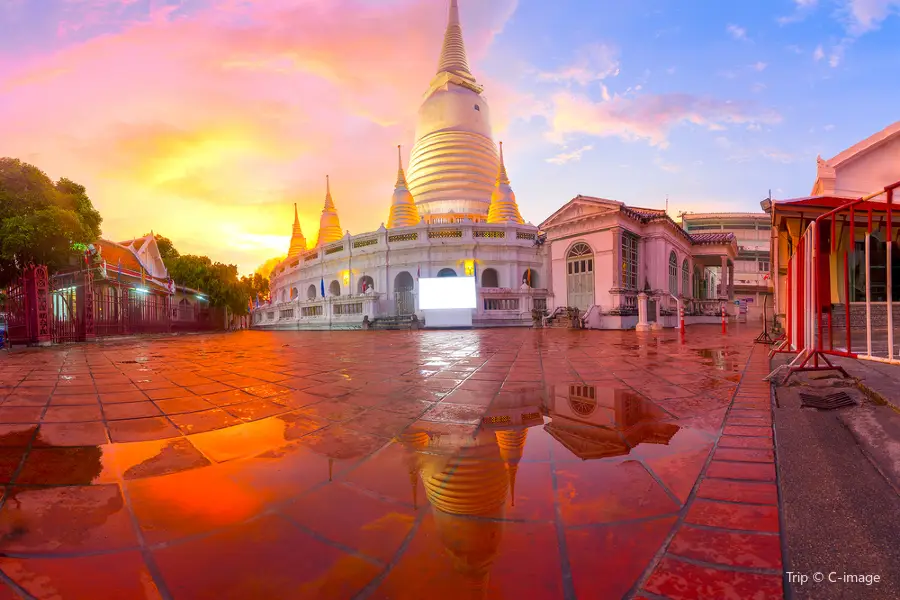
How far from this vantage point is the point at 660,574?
3.86ft

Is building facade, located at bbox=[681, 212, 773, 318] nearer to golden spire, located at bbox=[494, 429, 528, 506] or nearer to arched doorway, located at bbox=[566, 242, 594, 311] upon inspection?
arched doorway, located at bbox=[566, 242, 594, 311]

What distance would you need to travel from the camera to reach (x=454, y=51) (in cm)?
3938

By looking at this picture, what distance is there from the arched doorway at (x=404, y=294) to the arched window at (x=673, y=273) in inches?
540

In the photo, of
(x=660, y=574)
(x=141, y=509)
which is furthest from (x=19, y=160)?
(x=660, y=574)

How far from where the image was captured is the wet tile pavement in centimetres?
119

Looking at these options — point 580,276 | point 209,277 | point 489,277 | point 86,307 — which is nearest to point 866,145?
point 580,276

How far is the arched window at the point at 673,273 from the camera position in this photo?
19.8 meters

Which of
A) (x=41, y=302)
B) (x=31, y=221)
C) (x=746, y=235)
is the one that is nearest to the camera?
(x=31, y=221)

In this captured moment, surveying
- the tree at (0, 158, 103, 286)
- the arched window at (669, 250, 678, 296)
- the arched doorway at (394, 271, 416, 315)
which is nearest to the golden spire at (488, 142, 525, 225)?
the arched doorway at (394, 271, 416, 315)

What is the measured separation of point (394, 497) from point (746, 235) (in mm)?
56623

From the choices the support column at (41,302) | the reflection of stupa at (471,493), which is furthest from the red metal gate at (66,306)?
the reflection of stupa at (471,493)

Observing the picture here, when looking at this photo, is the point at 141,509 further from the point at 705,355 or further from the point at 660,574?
the point at 705,355

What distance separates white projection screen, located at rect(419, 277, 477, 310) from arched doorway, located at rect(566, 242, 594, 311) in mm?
4633

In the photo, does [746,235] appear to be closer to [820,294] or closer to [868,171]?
[868,171]
